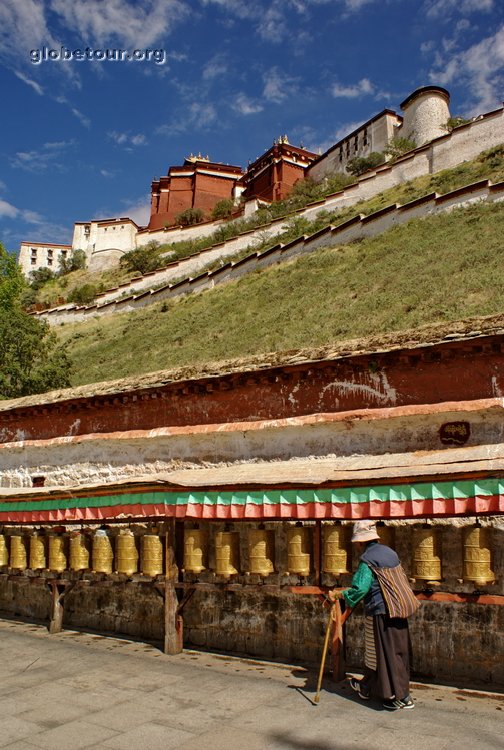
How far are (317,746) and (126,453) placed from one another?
6.92 metres

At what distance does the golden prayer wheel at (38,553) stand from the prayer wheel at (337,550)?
441 centimetres

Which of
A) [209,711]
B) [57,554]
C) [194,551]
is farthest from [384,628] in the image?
[57,554]

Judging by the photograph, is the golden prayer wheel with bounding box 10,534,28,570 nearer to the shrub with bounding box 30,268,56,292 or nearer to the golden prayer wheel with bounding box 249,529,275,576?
the golden prayer wheel with bounding box 249,529,275,576

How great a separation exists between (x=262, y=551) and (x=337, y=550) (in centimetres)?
90

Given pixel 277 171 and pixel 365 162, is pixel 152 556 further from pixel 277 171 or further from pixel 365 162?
pixel 277 171

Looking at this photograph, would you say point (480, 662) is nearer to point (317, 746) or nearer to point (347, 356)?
point (317, 746)

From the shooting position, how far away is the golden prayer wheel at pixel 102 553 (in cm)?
752

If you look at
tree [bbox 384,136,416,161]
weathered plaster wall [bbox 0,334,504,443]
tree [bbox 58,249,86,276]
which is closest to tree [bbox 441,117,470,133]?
tree [bbox 384,136,416,161]

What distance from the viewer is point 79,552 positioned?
25.6 ft

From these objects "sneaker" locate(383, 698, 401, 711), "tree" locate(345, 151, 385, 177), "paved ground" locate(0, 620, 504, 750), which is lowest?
"paved ground" locate(0, 620, 504, 750)

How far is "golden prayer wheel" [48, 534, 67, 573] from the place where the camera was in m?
8.05

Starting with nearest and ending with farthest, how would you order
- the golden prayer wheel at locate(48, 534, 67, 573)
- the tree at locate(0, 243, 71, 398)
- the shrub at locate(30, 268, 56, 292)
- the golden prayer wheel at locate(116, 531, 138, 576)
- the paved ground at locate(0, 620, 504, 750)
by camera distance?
1. the paved ground at locate(0, 620, 504, 750)
2. the golden prayer wheel at locate(116, 531, 138, 576)
3. the golden prayer wheel at locate(48, 534, 67, 573)
4. the tree at locate(0, 243, 71, 398)
5. the shrub at locate(30, 268, 56, 292)

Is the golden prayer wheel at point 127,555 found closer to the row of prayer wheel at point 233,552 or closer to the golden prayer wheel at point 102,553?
the row of prayer wheel at point 233,552

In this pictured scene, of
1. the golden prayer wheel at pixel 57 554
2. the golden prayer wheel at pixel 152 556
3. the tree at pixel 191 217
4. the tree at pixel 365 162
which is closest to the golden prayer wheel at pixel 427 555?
the golden prayer wheel at pixel 152 556
